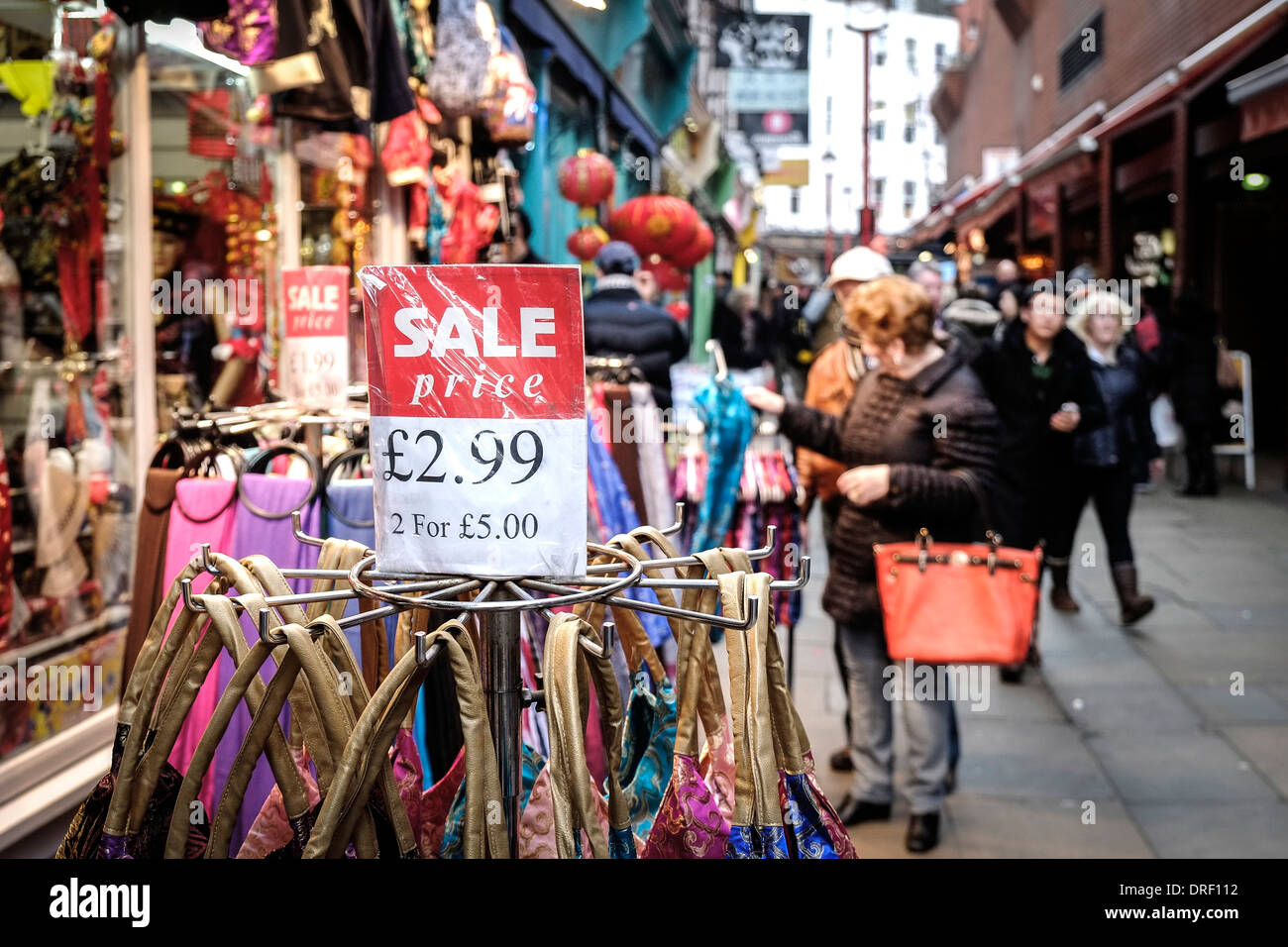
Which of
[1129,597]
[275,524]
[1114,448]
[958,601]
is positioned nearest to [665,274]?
[1114,448]

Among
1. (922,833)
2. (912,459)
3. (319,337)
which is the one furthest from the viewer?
(922,833)

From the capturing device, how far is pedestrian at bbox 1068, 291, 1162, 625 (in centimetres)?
745

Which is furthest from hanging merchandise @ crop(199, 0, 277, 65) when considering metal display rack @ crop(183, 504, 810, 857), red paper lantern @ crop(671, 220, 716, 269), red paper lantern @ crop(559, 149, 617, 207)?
→ red paper lantern @ crop(671, 220, 716, 269)

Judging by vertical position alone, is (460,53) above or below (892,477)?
above

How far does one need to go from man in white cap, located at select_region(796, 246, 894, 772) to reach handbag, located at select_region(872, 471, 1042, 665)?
99cm

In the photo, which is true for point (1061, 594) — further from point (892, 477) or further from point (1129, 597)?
point (892, 477)

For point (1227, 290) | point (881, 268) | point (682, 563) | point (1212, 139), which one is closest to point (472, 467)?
point (682, 563)

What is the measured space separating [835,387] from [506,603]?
3.84m

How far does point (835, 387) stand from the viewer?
17.6ft

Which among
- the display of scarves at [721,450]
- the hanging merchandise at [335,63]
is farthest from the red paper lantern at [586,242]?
the display of scarves at [721,450]

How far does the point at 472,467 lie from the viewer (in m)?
1.79

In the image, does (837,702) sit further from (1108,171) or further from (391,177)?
(1108,171)

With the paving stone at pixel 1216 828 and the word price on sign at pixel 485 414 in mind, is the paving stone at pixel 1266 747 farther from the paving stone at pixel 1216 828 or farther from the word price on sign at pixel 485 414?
the word price on sign at pixel 485 414

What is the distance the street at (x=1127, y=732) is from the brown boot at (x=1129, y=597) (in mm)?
119
